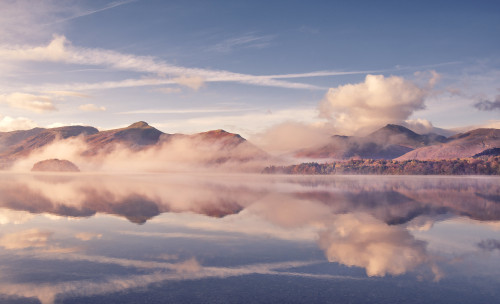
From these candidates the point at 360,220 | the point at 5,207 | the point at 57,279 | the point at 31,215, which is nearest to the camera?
the point at 57,279

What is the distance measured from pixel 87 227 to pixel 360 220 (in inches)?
1228

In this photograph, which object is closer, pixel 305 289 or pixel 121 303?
pixel 121 303

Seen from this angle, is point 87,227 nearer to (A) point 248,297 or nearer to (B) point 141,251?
(B) point 141,251

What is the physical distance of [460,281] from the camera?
2131 cm

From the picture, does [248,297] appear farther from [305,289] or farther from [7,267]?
[7,267]

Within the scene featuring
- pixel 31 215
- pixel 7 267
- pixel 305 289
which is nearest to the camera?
pixel 305 289

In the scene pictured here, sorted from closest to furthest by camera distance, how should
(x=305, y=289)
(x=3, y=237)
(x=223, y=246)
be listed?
(x=305, y=289)
(x=223, y=246)
(x=3, y=237)

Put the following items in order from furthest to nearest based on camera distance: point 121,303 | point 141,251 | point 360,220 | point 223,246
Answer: point 360,220, point 223,246, point 141,251, point 121,303

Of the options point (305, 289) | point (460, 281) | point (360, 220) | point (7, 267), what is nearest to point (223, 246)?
point (305, 289)

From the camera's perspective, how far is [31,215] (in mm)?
45719

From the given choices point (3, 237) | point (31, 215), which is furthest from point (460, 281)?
point (31, 215)

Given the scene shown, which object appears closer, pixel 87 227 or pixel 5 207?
pixel 87 227

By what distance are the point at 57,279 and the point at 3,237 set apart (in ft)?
52.6

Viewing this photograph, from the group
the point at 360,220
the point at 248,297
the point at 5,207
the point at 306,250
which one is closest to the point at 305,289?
the point at 248,297
